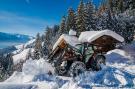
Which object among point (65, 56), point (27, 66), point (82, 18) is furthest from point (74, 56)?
point (82, 18)

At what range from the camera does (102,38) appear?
86.6 feet

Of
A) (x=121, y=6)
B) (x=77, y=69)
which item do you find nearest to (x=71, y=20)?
(x=121, y=6)

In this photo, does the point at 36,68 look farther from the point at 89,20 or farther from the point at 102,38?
the point at 89,20

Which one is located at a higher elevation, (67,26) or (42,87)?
(67,26)

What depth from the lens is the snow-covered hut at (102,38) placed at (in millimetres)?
23312

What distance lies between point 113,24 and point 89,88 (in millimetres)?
55211

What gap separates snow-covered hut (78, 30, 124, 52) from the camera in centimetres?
2331

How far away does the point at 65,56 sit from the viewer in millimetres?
17547

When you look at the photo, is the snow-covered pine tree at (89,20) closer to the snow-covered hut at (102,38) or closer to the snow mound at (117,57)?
the snow-covered hut at (102,38)

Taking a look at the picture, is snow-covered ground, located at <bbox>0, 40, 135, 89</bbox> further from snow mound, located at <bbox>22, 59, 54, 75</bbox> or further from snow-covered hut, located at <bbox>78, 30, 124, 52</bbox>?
snow-covered hut, located at <bbox>78, 30, 124, 52</bbox>

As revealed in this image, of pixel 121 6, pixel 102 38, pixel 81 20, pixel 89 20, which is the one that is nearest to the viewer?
pixel 102 38

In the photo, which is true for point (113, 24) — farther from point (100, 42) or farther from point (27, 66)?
point (27, 66)

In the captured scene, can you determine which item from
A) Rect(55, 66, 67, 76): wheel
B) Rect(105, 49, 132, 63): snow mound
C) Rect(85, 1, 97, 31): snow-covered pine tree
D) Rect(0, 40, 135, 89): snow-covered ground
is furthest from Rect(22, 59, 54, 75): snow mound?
Rect(85, 1, 97, 31): snow-covered pine tree

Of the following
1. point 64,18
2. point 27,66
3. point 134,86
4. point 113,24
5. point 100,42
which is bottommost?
point 134,86
